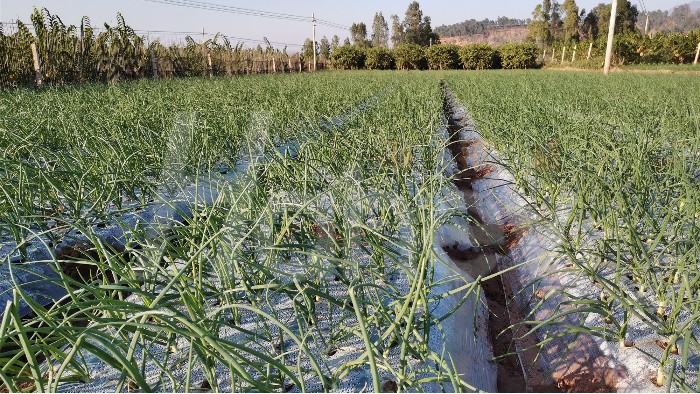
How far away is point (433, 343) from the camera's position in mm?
1520

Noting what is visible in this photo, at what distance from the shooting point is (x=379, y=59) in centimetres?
3031

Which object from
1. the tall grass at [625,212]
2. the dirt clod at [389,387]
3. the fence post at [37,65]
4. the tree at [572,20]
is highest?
the tree at [572,20]

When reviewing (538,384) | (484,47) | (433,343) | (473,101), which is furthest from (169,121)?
(484,47)

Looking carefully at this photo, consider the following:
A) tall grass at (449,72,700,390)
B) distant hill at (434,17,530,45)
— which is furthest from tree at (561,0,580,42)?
distant hill at (434,17,530,45)

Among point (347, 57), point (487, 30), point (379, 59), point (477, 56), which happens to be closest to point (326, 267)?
point (347, 57)

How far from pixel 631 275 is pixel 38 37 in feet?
40.3

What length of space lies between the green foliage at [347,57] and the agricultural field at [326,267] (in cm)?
2696

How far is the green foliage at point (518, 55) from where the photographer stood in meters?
29.4

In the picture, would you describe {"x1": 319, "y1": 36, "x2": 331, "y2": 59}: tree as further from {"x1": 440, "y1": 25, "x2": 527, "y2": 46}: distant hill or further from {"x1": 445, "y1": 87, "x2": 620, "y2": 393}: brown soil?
{"x1": 440, "y1": 25, "x2": 527, "y2": 46}: distant hill

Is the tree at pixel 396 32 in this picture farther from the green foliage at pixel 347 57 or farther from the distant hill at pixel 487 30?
the distant hill at pixel 487 30

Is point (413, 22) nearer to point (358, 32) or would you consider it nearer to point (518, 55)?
point (358, 32)

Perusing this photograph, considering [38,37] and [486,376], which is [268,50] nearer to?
[38,37]

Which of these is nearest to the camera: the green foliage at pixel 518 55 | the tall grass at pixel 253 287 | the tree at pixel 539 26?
the tall grass at pixel 253 287

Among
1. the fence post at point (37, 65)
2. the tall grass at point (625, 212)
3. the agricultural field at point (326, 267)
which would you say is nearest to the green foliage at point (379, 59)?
the fence post at point (37, 65)
